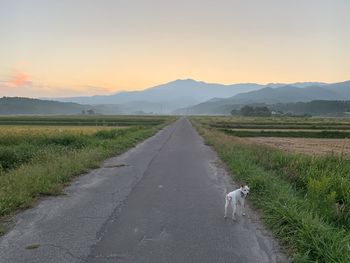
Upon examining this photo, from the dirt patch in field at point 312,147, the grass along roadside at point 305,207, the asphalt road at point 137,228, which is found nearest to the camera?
the grass along roadside at point 305,207

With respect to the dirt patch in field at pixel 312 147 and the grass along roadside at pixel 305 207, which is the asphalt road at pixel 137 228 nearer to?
the grass along roadside at pixel 305 207

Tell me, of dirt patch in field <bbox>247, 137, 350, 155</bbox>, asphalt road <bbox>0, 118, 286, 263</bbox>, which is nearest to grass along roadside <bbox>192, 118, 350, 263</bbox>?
asphalt road <bbox>0, 118, 286, 263</bbox>

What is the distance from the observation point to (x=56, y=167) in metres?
12.7

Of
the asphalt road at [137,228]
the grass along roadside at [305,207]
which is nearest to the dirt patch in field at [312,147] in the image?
the grass along roadside at [305,207]

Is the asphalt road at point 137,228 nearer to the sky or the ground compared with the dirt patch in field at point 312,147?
nearer to the sky

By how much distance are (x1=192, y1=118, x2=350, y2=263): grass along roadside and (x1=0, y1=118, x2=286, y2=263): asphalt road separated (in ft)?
1.10

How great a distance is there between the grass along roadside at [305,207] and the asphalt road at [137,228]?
0.33 metres

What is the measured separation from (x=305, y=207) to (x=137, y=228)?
3.22m

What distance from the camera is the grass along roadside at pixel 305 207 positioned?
531cm

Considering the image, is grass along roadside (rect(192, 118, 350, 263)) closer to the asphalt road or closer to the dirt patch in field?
the asphalt road

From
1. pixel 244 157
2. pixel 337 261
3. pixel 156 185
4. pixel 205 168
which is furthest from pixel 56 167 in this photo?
pixel 337 261

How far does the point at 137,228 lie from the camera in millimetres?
6730

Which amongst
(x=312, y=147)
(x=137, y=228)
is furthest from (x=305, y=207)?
(x=312, y=147)

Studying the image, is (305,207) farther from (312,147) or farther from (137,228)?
(312,147)
